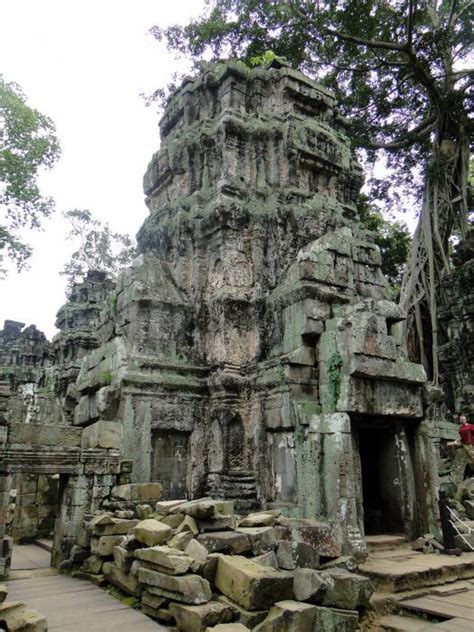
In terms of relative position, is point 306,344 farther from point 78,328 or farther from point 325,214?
point 78,328

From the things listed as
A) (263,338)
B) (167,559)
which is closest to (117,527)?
(167,559)

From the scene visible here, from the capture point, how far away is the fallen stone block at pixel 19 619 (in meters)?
3.86

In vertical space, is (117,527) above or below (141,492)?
below

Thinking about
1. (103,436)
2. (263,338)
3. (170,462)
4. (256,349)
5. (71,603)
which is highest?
(263,338)

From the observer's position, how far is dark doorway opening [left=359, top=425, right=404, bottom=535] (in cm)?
765

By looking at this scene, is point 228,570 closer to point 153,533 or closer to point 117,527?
point 153,533

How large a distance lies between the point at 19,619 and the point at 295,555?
7.98 feet

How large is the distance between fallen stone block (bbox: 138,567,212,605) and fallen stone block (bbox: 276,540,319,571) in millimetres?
827

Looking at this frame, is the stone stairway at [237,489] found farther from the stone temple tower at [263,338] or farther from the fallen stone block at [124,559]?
the fallen stone block at [124,559]

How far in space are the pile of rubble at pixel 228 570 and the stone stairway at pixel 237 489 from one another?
185cm

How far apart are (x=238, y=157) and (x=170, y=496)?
20.8 ft

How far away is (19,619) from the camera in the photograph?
3.95 m

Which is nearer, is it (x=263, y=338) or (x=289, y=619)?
(x=289, y=619)

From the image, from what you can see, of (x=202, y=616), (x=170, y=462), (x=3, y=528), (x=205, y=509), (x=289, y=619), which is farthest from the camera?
(x=170, y=462)
